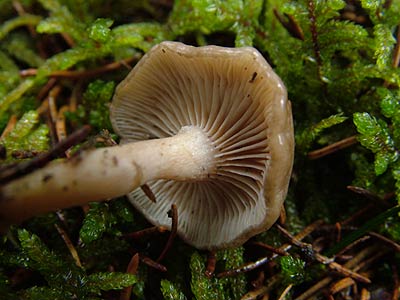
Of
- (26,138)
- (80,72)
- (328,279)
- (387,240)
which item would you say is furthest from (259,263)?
(80,72)

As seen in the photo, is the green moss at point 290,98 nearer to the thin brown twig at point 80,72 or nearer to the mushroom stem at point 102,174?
the thin brown twig at point 80,72

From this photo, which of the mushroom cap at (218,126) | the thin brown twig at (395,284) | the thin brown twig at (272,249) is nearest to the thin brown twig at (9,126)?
the mushroom cap at (218,126)

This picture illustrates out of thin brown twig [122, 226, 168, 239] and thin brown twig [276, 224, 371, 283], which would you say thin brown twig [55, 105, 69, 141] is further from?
thin brown twig [276, 224, 371, 283]

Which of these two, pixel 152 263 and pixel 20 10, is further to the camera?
pixel 20 10

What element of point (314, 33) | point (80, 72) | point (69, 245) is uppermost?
point (314, 33)

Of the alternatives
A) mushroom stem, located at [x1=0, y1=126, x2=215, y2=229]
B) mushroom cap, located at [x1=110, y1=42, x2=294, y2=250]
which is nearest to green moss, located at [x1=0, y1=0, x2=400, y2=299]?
mushroom cap, located at [x1=110, y1=42, x2=294, y2=250]

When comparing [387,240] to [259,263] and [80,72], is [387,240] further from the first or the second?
[80,72]
